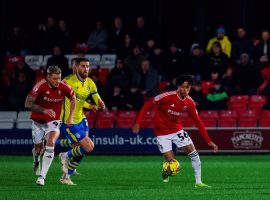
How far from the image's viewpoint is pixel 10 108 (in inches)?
930

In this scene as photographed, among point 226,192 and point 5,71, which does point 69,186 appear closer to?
point 226,192

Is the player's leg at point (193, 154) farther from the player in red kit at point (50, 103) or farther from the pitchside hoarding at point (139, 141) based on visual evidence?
the pitchside hoarding at point (139, 141)

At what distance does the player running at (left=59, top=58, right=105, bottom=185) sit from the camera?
14875 mm

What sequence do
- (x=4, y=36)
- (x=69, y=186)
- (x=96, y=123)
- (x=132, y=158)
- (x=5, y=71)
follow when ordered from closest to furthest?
1. (x=69, y=186)
2. (x=132, y=158)
3. (x=96, y=123)
4. (x=5, y=71)
5. (x=4, y=36)

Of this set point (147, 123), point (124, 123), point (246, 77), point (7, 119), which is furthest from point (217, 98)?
point (7, 119)

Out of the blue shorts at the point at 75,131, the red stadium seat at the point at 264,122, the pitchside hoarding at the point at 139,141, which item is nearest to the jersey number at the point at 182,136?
the blue shorts at the point at 75,131

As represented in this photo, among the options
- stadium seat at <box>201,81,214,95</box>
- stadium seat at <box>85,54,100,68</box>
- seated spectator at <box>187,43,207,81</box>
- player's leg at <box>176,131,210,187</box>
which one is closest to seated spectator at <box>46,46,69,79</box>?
stadium seat at <box>85,54,100,68</box>

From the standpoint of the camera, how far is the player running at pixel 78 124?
14875 millimetres

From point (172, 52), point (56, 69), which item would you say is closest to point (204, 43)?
point (172, 52)

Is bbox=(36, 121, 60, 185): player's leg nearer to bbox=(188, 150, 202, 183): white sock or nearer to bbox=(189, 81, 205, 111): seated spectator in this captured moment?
bbox=(188, 150, 202, 183): white sock

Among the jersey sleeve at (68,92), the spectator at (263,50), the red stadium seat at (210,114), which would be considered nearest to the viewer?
the jersey sleeve at (68,92)

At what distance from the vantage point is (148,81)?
2370 centimetres

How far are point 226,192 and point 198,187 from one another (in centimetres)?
81

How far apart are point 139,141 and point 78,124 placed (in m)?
7.09
